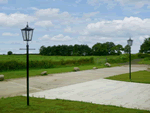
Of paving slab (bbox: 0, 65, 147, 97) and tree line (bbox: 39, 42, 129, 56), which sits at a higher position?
tree line (bbox: 39, 42, 129, 56)

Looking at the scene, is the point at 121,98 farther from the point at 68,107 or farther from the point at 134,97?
the point at 68,107

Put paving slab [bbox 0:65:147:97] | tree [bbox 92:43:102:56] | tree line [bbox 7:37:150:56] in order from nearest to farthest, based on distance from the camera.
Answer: paving slab [bbox 0:65:147:97] < tree line [bbox 7:37:150:56] < tree [bbox 92:43:102:56]

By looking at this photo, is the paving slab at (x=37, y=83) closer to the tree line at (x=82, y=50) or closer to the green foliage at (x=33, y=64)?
the green foliage at (x=33, y=64)

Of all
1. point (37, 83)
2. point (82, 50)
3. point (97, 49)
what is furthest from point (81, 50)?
point (37, 83)

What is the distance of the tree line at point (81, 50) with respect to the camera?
234ft

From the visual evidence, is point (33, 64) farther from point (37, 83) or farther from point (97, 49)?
point (97, 49)

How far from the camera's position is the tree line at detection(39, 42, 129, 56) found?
2803 inches

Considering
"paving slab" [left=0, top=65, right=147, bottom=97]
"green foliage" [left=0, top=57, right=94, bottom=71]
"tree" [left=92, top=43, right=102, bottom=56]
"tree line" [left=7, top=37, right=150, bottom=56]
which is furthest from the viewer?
"tree" [left=92, top=43, right=102, bottom=56]

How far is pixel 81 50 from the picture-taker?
78312 mm

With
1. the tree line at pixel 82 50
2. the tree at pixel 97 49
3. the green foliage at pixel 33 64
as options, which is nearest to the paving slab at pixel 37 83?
the green foliage at pixel 33 64

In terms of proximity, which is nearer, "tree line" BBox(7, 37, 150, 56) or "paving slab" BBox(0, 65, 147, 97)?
"paving slab" BBox(0, 65, 147, 97)

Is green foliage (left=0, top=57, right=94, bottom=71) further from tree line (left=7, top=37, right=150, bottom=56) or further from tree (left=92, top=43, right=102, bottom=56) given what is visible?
tree (left=92, top=43, right=102, bottom=56)

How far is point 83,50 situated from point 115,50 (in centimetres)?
1491

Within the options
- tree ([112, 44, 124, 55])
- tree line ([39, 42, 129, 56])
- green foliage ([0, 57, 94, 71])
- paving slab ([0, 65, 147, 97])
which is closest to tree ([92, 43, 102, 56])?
tree line ([39, 42, 129, 56])
